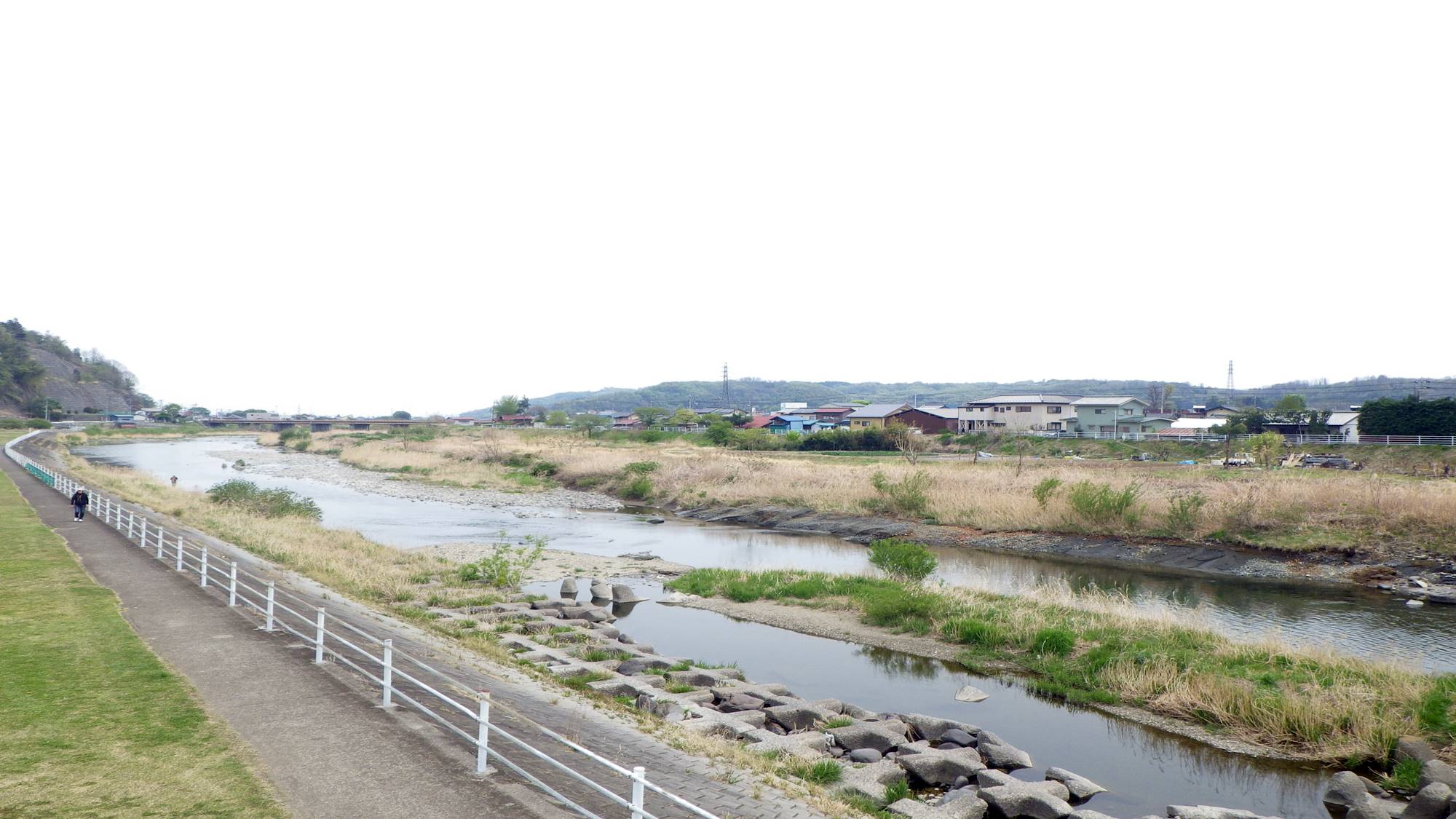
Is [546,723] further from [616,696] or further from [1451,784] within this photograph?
[1451,784]

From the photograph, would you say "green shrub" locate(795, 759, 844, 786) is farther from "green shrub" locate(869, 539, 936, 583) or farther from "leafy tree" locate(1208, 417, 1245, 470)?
"leafy tree" locate(1208, 417, 1245, 470)

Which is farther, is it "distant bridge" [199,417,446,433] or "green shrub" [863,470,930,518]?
"distant bridge" [199,417,446,433]

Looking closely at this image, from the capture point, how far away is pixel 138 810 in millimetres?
7797

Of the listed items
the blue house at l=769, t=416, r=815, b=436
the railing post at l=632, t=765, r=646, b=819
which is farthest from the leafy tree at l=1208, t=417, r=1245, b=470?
the railing post at l=632, t=765, r=646, b=819

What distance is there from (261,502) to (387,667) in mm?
32658

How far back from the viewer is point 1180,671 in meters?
15.5

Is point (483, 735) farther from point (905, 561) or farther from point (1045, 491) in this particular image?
point (1045, 491)

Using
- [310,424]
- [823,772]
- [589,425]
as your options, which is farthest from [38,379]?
[823,772]

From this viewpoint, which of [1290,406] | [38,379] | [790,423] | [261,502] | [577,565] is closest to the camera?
[577,565]

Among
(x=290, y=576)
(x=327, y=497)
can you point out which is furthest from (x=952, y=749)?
(x=327, y=497)

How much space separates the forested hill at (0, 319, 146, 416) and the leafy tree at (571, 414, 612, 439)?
9235 cm

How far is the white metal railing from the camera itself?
771 cm

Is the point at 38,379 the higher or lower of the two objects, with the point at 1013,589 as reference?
higher

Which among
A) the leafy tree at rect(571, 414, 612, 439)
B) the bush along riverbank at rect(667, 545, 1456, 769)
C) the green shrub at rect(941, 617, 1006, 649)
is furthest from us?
the leafy tree at rect(571, 414, 612, 439)
